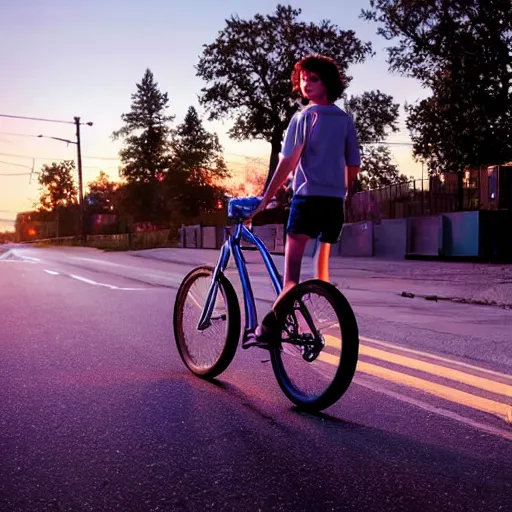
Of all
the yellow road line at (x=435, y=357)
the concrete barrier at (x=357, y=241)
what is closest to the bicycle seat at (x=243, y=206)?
the yellow road line at (x=435, y=357)

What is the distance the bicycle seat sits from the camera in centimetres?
439

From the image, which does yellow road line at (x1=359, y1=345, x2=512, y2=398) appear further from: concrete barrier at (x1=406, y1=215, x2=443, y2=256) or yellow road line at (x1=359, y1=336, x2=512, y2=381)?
concrete barrier at (x1=406, y1=215, x2=443, y2=256)

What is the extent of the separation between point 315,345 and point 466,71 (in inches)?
1136

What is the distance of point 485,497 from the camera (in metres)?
2.49

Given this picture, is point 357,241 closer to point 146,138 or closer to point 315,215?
point 315,215

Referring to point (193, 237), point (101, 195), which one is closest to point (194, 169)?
point (193, 237)

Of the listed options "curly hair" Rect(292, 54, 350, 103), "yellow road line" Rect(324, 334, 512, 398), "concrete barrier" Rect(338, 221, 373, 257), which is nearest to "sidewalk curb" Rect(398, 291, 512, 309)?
"yellow road line" Rect(324, 334, 512, 398)

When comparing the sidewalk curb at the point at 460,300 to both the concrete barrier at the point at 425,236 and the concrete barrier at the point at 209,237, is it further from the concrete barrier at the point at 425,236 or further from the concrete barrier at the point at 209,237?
the concrete barrier at the point at 209,237

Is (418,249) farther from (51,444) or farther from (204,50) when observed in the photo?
(204,50)

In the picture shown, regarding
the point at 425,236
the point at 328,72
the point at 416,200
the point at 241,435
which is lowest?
the point at 241,435

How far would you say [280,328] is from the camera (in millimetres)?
3939

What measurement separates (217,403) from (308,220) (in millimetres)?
1166

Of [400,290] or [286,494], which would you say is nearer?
[286,494]

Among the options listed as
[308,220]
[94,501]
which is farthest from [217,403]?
[94,501]
